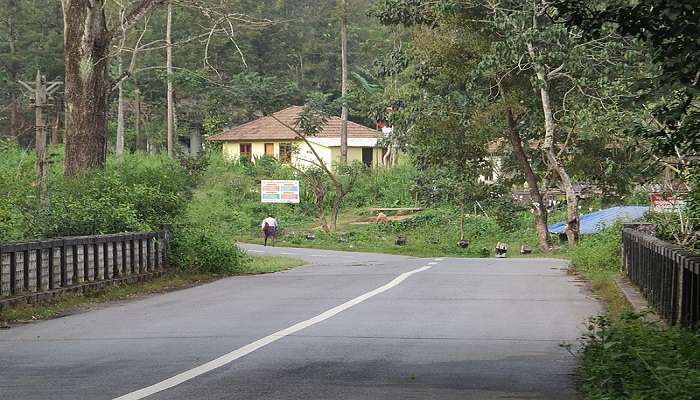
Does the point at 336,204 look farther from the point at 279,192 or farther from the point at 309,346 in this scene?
the point at 309,346

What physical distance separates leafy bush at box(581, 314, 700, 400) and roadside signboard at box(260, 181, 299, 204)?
47871mm

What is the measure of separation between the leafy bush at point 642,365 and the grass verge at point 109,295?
858 centimetres

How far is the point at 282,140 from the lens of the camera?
265ft

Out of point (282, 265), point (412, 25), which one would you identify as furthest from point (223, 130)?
point (282, 265)

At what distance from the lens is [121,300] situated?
1950 cm

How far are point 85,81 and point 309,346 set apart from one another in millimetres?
15608

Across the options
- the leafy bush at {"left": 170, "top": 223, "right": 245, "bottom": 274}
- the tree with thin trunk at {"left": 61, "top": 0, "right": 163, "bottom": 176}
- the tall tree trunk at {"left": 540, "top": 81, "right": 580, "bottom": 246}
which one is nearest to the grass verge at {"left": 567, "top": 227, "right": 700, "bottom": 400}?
the leafy bush at {"left": 170, "top": 223, "right": 245, "bottom": 274}

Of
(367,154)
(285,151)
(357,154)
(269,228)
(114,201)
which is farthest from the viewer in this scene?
(367,154)

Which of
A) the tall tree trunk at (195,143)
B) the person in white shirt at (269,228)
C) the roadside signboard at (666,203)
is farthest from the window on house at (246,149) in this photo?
the roadside signboard at (666,203)

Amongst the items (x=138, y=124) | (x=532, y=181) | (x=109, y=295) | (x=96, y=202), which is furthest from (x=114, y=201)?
(x=138, y=124)

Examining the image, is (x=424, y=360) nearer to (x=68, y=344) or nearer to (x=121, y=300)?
(x=68, y=344)

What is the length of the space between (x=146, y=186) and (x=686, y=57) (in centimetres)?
1695

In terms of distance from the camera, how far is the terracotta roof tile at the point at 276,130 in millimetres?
80500

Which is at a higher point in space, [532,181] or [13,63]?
[13,63]
